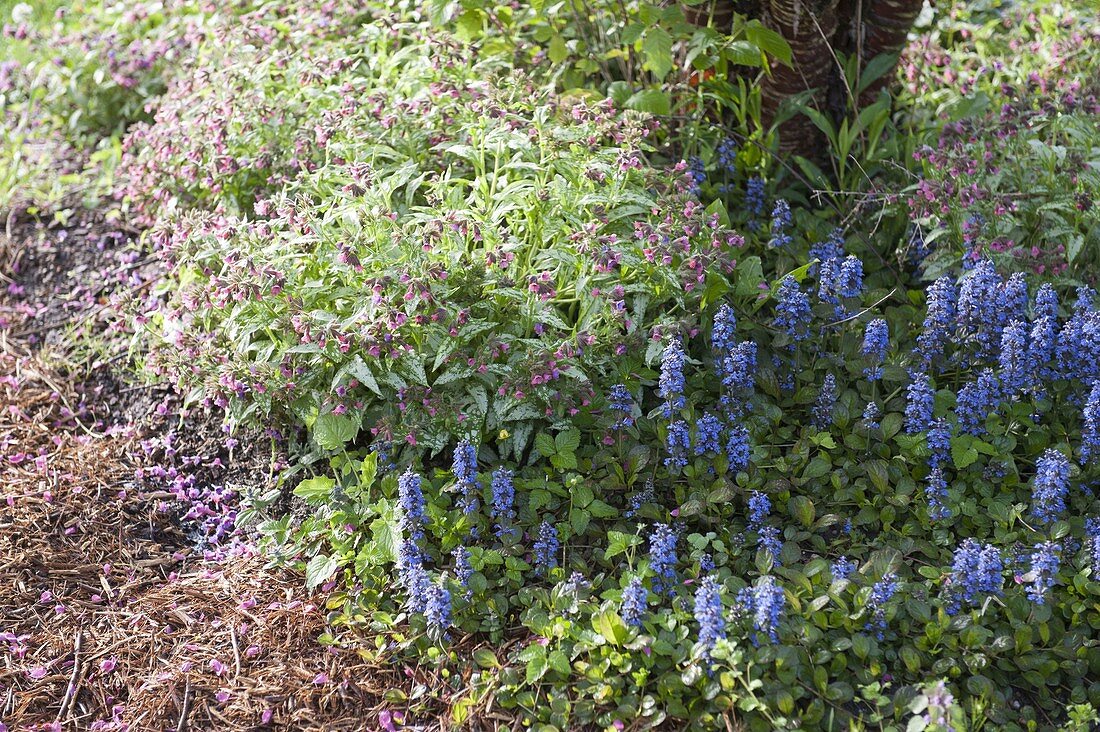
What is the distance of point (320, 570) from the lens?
2828mm

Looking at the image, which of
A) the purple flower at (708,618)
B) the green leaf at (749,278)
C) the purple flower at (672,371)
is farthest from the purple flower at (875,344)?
the purple flower at (708,618)

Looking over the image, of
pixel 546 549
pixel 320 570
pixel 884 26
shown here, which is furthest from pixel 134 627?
pixel 884 26

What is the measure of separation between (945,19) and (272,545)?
4099 mm

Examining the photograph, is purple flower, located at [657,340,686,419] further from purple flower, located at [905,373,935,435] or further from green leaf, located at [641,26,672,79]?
green leaf, located at [641,26,672,79]

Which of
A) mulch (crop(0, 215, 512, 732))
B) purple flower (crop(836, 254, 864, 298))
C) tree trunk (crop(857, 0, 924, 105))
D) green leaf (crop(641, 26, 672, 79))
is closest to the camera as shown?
mulch (crop(0, 215, 512, 732))

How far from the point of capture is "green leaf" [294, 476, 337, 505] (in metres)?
2.94

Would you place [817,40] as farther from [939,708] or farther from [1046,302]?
[939,708]

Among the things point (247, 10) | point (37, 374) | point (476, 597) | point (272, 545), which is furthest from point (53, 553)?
point (247, 10)

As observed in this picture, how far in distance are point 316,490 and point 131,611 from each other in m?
0.61

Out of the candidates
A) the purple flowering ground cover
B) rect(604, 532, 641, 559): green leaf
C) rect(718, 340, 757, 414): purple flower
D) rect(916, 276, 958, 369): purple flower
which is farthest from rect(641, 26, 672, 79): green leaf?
rect(604, 532, 641, 559): green leaf

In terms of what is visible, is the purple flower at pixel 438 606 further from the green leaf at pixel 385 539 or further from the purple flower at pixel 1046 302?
the purple flower at pixel 1046 302

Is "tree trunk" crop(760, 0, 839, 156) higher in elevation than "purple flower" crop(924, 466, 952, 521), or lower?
higher

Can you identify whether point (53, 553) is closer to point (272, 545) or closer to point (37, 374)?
point (272, 545)

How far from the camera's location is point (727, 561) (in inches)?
107
